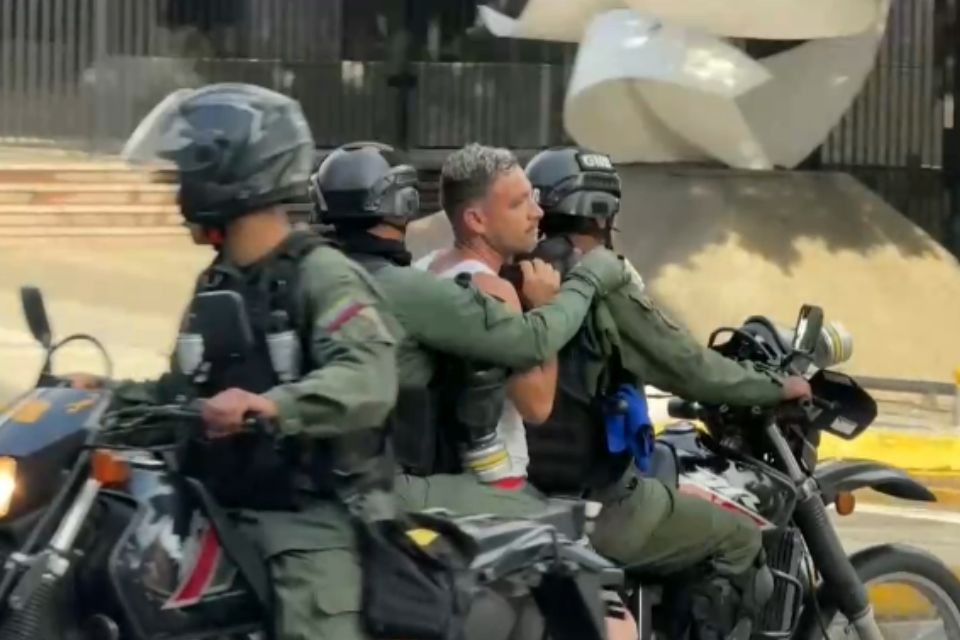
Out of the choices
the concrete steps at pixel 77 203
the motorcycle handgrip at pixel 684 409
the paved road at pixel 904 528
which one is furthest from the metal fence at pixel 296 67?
the motorcycle handgrip at pixel 684 409

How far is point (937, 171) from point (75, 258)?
8.63 metres

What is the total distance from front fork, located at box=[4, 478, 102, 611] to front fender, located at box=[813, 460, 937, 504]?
2.61 metres

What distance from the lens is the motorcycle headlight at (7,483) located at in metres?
3.86

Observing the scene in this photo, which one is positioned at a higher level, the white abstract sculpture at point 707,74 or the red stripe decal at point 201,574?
the red stripe decal at point 201,574

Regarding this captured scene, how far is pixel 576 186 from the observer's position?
17.6 feet

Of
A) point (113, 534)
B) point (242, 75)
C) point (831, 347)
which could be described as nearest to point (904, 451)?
point (831, 347)

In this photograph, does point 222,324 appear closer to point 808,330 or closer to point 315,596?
point 315,596

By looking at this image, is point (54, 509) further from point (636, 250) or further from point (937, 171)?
point (937, 171)

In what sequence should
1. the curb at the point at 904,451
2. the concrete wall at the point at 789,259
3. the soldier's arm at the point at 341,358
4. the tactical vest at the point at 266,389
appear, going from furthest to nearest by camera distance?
the concrete wall at the point at 789,259
the curb at the point at 904,451
the tactical vest at the point at 266,389
the soldier's arm at the point at 341,358

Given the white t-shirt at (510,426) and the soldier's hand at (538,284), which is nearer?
the white t-shirt at (510,426)

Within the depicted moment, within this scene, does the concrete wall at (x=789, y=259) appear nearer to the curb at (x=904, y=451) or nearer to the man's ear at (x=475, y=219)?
the curb at (x=904, y=451)

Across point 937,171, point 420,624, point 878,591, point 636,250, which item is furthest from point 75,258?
point 420,624

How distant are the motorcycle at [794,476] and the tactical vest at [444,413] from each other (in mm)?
877

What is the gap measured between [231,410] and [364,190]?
1059mm
